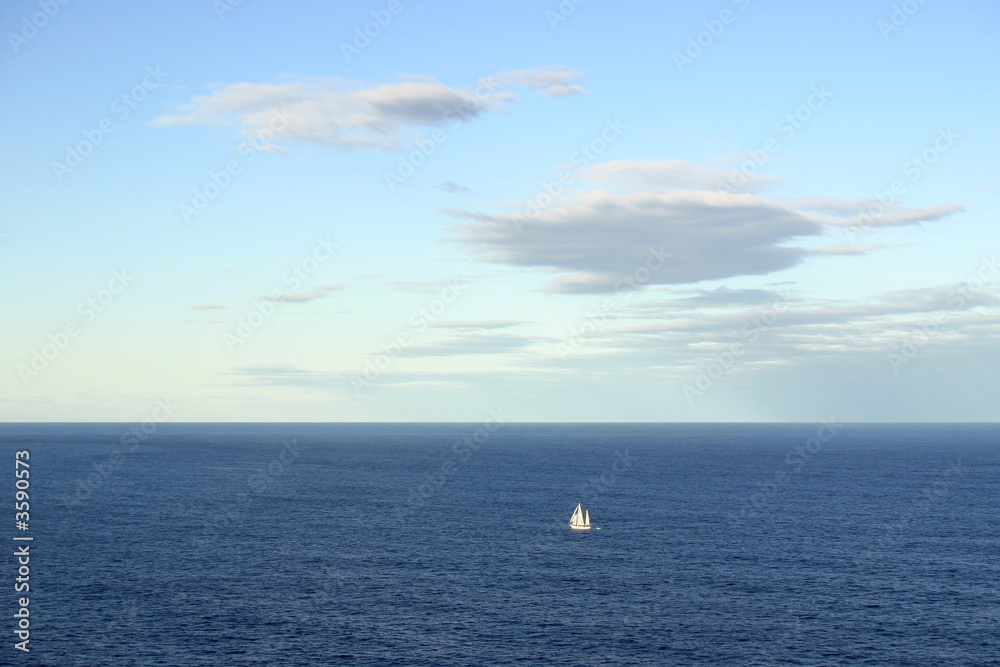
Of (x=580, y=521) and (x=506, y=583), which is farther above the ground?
(x=580, y=521)

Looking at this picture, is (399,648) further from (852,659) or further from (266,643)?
(852,659)

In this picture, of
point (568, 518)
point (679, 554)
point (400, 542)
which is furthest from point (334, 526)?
point (679, 554)

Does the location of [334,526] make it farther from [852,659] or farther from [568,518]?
[852,659]

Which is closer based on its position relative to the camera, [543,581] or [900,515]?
[543,581]

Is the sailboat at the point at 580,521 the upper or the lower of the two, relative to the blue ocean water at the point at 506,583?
upper

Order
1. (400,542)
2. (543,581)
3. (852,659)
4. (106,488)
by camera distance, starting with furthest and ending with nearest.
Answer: (106,488), (400,542), (543,581), (852,659)

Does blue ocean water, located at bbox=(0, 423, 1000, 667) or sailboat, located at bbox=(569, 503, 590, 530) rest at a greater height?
sailboat, located at bbox=(569, 503, 590, 530)

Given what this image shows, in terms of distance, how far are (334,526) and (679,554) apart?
5843 cm

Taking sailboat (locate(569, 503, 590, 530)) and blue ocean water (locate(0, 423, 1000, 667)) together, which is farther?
sailboat (locate(569, 503, 590, 530))

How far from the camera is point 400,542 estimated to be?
121 meters

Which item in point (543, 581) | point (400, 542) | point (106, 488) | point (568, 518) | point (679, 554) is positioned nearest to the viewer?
point (543, 581)

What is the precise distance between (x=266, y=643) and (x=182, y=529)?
6029 centimetres

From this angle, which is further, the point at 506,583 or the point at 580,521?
the point at 580,521

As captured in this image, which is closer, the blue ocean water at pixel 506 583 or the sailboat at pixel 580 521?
the blue ocean water at pixel 506 583
